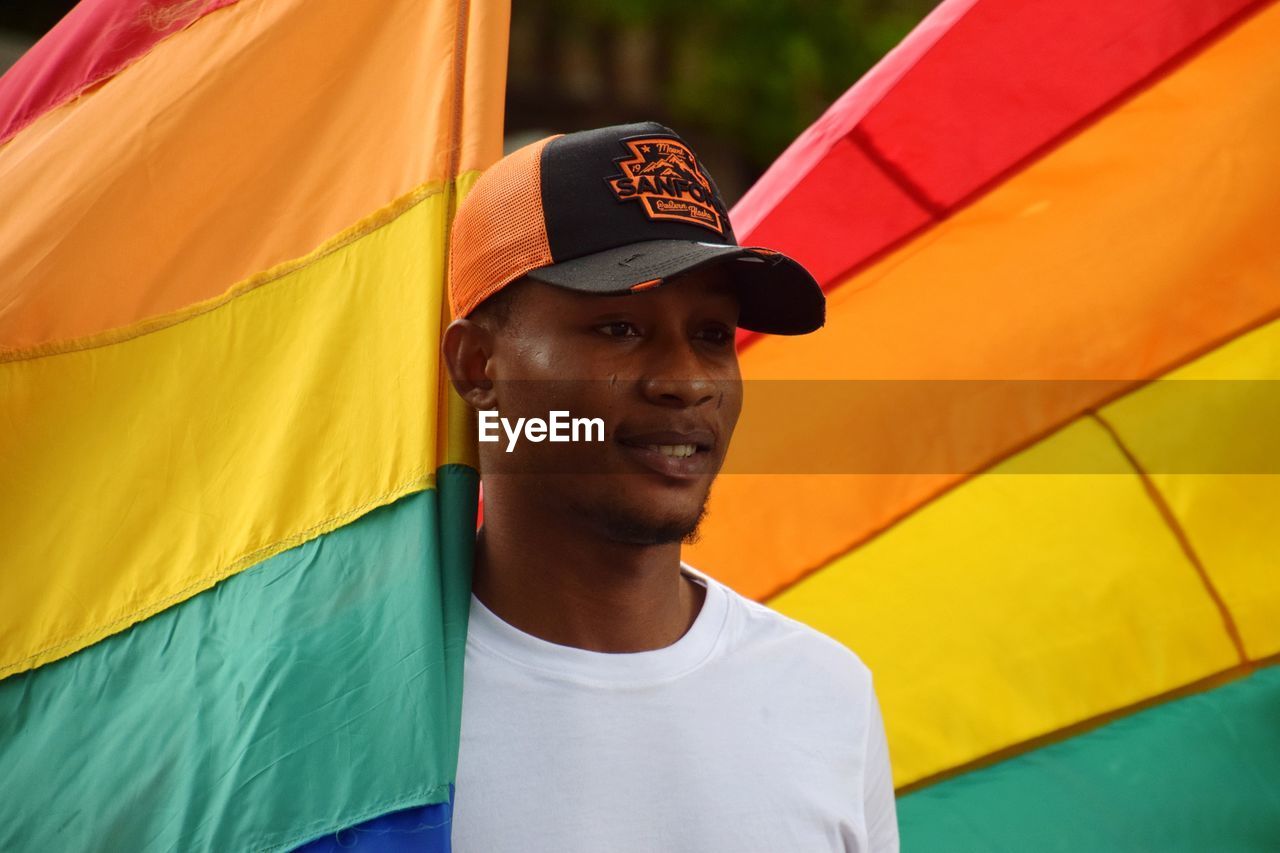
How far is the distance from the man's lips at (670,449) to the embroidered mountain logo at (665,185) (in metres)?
0.31

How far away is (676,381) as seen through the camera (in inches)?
75.7

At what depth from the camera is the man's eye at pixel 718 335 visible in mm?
2035

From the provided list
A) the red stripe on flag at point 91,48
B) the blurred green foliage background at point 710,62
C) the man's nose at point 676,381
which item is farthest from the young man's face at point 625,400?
the blurred green foliage background at point 710,62

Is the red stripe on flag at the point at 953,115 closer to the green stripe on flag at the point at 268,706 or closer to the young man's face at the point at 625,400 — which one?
the young man's face at the point at 625,400

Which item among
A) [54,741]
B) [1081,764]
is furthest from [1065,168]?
[54,741]

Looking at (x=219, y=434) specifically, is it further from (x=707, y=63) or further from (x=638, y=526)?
(x=707, y=63)

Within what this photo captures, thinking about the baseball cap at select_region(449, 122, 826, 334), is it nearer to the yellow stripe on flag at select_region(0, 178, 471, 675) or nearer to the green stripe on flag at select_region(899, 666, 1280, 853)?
the yellow stripe on flag at select_region(0, 178, 471, 675)

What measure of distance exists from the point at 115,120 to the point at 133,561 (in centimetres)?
81

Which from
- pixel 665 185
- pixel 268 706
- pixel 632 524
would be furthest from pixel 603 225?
pixel 268 706

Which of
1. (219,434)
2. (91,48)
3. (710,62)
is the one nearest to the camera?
(219,434)

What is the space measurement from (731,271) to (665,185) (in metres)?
0.16

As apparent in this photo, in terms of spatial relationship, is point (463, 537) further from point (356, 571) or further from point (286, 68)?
point (286, 68)

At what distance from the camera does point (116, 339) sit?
2.32 metres

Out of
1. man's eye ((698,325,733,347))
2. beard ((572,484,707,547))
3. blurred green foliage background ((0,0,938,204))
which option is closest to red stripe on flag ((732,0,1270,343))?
man's eye ((698,325,733,347))
